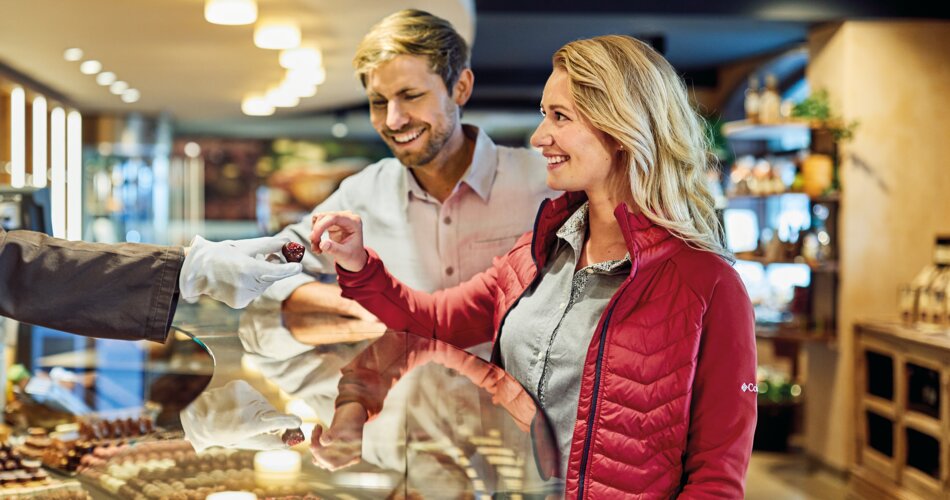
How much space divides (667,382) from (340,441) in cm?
60

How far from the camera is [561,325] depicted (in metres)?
1.99

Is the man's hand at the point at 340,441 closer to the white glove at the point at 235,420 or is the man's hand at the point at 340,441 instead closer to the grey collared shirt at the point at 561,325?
the white glove at the point at 235,420

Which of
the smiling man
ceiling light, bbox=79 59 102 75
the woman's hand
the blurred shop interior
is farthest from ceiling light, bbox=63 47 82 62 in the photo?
the woman's hand

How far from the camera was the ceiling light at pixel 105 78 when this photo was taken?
8.67 meters

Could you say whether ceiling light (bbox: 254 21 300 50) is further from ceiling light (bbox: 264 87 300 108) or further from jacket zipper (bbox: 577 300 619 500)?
jacket zipper (bbox: 577 300 619 500)

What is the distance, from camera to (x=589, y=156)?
1.97 m

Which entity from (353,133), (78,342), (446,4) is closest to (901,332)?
(446,4)

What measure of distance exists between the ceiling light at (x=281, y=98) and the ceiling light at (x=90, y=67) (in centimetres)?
188

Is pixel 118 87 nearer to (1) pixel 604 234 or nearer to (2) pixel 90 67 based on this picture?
(2) pixel 90 67

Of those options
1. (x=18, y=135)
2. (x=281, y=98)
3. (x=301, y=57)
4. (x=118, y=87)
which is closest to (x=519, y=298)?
(x=301, y=57)

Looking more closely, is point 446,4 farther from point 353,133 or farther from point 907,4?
point 353,133

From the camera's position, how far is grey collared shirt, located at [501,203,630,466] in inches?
76.2

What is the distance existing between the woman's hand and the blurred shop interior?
1474 millimetres

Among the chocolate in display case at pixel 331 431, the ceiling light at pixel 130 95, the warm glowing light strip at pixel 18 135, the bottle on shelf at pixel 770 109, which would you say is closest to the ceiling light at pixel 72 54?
the warm glowing light strip at pixel 18 135
